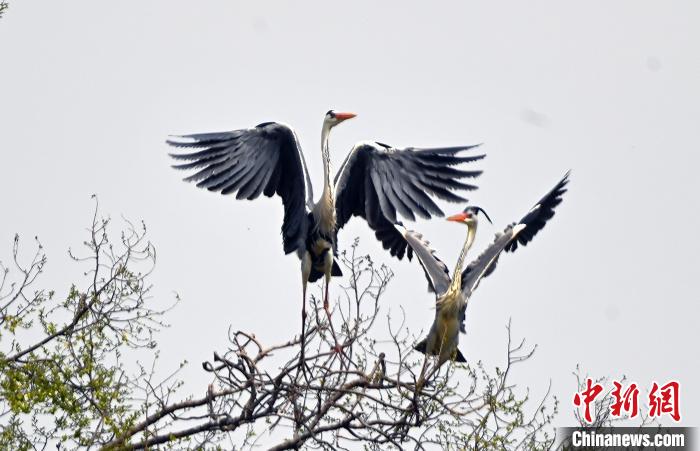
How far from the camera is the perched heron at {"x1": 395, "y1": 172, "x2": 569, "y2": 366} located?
9.62 meters

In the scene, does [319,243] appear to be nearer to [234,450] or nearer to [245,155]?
[245,155]

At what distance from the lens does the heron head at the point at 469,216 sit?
10.3 meters

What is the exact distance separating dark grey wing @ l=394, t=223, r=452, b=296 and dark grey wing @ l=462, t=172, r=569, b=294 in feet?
0.58

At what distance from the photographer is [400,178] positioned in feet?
33.0

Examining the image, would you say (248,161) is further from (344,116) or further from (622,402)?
(622,402)

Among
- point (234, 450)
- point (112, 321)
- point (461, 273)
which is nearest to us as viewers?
point (234, 450)

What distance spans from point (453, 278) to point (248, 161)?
68.9 inches

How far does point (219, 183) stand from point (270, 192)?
413mm

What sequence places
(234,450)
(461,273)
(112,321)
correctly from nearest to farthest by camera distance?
(234,450) → (112,321) → (461,273)

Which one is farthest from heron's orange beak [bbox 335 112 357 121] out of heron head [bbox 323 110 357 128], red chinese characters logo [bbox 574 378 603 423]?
red chinese characters logo [bbox 574 378 603 423]

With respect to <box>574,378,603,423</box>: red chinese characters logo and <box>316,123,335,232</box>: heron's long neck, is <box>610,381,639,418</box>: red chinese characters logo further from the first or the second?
<box>316,123,335,232</box>: heron's long neck

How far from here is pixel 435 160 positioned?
1000cm

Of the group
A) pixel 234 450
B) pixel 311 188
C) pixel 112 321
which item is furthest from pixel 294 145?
pixel 234 450

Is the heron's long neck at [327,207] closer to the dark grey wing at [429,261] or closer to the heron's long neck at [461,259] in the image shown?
the dark grey wing at [429,261]
